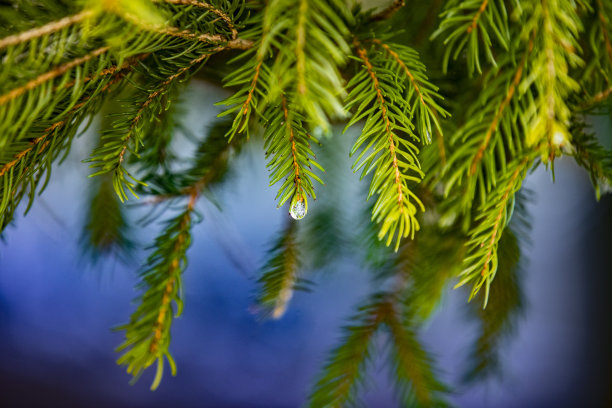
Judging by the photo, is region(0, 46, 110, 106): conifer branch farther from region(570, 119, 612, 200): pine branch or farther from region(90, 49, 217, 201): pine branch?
region(570, 119, 612, 200): pine branch

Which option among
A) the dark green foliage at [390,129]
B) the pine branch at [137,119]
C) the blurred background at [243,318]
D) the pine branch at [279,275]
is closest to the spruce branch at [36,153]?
the pine branch at [137,119]

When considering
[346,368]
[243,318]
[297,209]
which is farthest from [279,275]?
[243,318]

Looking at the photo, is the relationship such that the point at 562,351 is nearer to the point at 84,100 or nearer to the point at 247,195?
the point at 247,195

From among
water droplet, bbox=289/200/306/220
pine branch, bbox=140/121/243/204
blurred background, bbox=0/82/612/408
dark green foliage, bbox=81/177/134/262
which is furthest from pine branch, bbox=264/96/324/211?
blurred background, bbox=0/82/612/408

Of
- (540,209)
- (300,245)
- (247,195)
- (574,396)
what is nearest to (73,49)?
(300,245)

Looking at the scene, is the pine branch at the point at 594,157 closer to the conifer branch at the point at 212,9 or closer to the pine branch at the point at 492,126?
the pine branch at the point at 492,126
